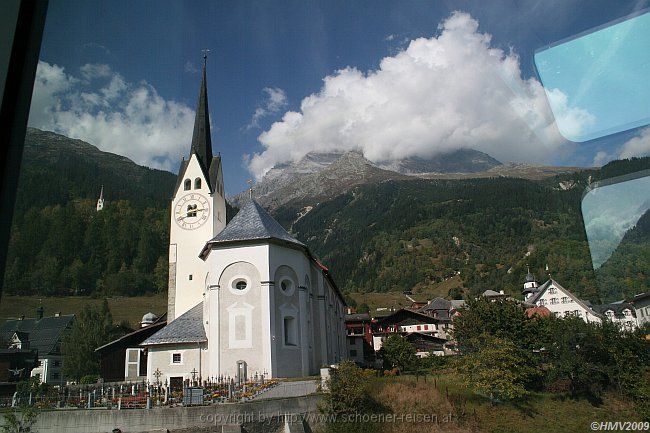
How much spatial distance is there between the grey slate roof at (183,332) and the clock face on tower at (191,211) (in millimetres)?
8014

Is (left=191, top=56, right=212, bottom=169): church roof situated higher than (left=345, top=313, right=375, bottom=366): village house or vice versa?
(left=191, top=56, right=212, bottom=169): church roof

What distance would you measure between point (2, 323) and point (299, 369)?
20969mm

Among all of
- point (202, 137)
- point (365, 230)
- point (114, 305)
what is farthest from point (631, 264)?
point (365, 230)

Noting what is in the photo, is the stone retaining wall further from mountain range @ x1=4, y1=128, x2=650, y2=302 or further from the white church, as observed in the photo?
the white church

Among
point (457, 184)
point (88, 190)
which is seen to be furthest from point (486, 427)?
point (457, 184)

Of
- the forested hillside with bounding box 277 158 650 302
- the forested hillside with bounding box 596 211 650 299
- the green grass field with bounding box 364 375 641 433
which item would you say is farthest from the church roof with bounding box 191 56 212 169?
the forested hillside with bounding box 277 158 650 302

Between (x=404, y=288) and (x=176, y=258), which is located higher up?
(x=404, y=288)

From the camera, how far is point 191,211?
32.1 meters

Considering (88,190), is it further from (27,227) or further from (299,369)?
(299,369)

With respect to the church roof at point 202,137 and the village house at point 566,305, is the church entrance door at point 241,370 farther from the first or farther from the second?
the church roof at point 202,137

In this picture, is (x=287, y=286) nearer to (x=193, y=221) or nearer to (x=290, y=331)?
(x=290, y=331)

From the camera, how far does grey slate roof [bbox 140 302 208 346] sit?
2361 centimetres

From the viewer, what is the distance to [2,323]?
9.68 feet

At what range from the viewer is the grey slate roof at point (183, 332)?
23609mm
